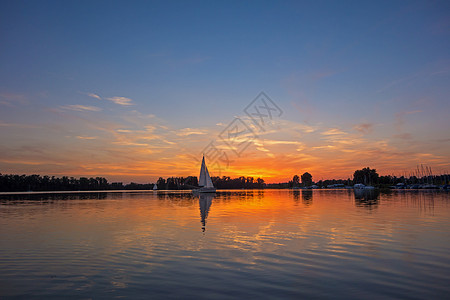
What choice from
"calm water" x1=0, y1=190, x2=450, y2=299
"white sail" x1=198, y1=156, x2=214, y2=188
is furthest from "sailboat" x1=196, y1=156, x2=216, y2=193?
"calm water" x1=0, y1=190, x2=450, y2=299

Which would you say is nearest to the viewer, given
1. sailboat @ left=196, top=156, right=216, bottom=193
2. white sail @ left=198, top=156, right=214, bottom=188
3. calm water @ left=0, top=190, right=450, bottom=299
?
calm water @ left=0, top=190, right=450, bottom=299

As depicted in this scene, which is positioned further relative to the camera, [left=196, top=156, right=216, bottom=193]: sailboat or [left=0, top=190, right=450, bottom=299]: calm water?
[left=196, top=156, right=216, bottom=193]: sailboat

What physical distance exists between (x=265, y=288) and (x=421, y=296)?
617 cm

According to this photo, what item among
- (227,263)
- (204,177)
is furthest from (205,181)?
(227,263)

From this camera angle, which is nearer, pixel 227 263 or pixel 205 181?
pixel 227 263

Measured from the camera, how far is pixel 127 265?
17141 mm

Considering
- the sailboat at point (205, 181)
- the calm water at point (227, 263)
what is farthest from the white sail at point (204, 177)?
the calm water at point (227, 263)

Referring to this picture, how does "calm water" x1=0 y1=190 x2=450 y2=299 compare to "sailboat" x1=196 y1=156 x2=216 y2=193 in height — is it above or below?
below

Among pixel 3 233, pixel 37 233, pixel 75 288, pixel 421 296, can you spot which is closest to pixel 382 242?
pixel 421 296

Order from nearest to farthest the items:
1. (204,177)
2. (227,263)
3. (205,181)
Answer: (227,263), (204,177), (205,181)

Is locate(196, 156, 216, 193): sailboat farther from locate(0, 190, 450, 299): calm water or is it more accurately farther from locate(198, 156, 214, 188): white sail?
locate(0, 190, 450, 299): calm water

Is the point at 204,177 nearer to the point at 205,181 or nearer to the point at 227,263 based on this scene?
the point at 205,181

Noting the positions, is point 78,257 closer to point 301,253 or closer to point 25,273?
point 25,273

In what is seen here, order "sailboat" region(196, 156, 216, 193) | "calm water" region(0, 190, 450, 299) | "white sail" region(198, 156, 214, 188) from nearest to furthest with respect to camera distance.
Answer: "calm water" region(0, 190, 450, 299), "white sail" region(198, 156, 214, 188), "sailboat" region(196, 156, 216, 193)
